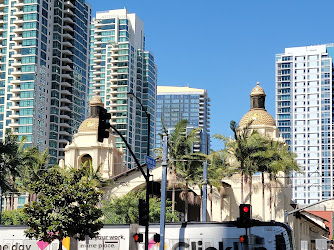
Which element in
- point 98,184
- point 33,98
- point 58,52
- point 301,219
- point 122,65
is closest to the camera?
point 98,184

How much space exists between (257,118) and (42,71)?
68.4m

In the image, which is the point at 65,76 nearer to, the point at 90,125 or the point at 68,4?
the point at 68,4

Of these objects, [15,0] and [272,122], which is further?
[15,0]

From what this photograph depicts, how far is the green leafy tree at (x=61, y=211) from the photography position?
39.8m

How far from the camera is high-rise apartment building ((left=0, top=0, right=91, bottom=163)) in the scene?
13275 centimetres

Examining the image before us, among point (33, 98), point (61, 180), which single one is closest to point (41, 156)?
point (61, 180)

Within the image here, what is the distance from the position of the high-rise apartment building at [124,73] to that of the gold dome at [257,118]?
311 ft

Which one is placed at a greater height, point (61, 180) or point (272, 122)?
point (272, 122)

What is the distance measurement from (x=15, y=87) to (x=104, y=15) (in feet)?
217

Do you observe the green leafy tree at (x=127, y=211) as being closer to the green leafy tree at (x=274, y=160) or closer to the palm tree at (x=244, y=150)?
the palm tree at (x=244, y=150)

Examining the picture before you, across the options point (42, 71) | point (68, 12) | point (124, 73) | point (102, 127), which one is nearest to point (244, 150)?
point (102, 127)

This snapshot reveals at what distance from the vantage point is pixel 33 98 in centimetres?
13212

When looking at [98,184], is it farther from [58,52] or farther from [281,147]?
Result: [58,52]

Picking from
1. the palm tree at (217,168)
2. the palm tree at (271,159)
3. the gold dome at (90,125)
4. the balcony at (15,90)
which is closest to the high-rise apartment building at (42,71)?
the balcony at (15,90)
